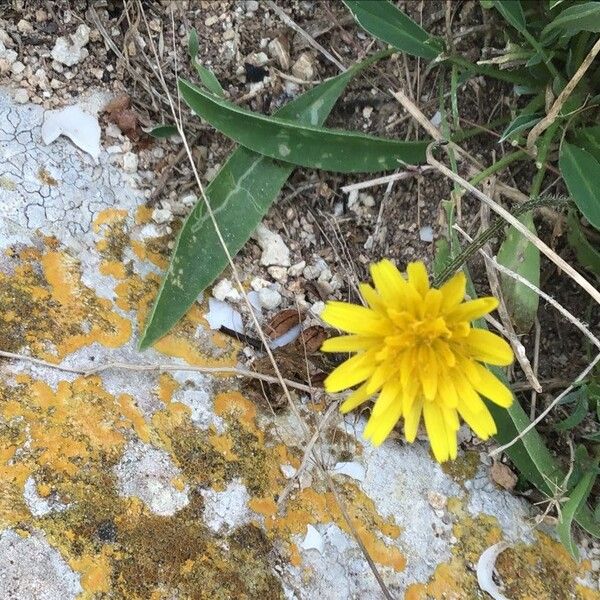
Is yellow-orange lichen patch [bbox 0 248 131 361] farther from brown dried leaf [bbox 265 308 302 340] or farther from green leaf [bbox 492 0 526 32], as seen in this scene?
green leaf [bbox 492 0 526 32]

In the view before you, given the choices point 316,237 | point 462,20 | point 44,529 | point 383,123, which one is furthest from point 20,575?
point 462,20

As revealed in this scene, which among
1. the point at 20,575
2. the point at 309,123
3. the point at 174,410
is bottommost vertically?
the point at 20,575

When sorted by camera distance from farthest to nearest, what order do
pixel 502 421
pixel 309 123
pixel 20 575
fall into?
pixel 309 123 → pixel 502 421 → pixel 20 575

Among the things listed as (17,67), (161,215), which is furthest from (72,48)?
(161,215)

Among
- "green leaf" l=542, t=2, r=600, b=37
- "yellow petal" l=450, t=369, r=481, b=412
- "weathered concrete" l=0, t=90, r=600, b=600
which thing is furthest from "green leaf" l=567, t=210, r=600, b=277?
"yellow petal" l=450, t=369, r=481, b=412

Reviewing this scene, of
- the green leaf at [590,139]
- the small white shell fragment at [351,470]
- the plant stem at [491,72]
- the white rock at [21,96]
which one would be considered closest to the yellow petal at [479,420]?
the small white shell fragment at [351,470]

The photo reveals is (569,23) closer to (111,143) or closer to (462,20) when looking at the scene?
(462,20)
